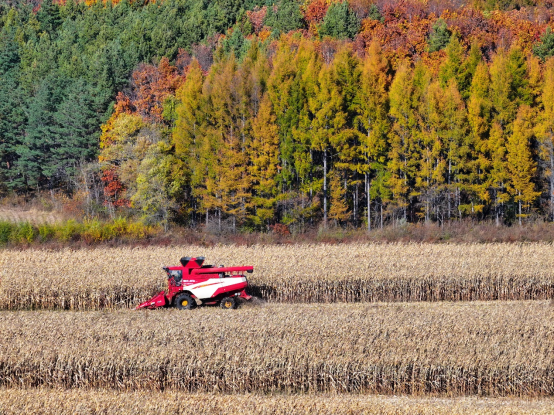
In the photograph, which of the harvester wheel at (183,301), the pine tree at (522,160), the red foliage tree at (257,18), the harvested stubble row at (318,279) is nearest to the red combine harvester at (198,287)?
the harvester wheel at (183,301)

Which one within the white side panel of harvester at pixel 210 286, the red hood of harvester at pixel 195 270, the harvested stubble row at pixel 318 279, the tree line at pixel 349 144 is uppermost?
the tree line at pixel 349 144

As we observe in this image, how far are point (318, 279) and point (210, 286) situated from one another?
17.2 feet

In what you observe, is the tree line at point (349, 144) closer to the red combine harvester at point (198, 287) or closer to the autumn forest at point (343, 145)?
the autumn forest at point (343, 145)

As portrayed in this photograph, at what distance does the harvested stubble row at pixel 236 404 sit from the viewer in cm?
1476

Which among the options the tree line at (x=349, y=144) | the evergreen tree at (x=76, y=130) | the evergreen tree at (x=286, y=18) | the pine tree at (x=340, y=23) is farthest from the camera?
the evergreen tree at (x=286, y=18)

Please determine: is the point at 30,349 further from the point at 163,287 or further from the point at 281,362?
the point at 163,287

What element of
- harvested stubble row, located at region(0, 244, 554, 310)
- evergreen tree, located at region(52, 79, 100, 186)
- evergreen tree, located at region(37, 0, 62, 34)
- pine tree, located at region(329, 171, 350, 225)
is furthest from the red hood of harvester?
evergreen tree, located at region(37, 0, 62, 34)

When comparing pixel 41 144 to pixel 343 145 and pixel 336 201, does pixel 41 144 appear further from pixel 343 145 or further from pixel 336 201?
pixel 343 145

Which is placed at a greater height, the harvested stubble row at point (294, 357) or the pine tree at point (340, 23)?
the pine tree at point (340, 23)

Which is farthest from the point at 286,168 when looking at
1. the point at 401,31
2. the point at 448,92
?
the point at 401,31

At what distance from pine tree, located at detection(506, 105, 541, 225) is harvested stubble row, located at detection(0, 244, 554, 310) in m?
15.4

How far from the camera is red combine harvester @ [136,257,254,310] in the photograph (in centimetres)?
2433

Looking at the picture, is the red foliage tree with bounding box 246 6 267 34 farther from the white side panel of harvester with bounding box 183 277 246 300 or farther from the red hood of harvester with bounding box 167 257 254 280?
the white side panel of harvester with bounding box 183 277 246 300

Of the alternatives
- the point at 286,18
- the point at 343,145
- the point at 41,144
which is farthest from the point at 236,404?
the point at 286,18
